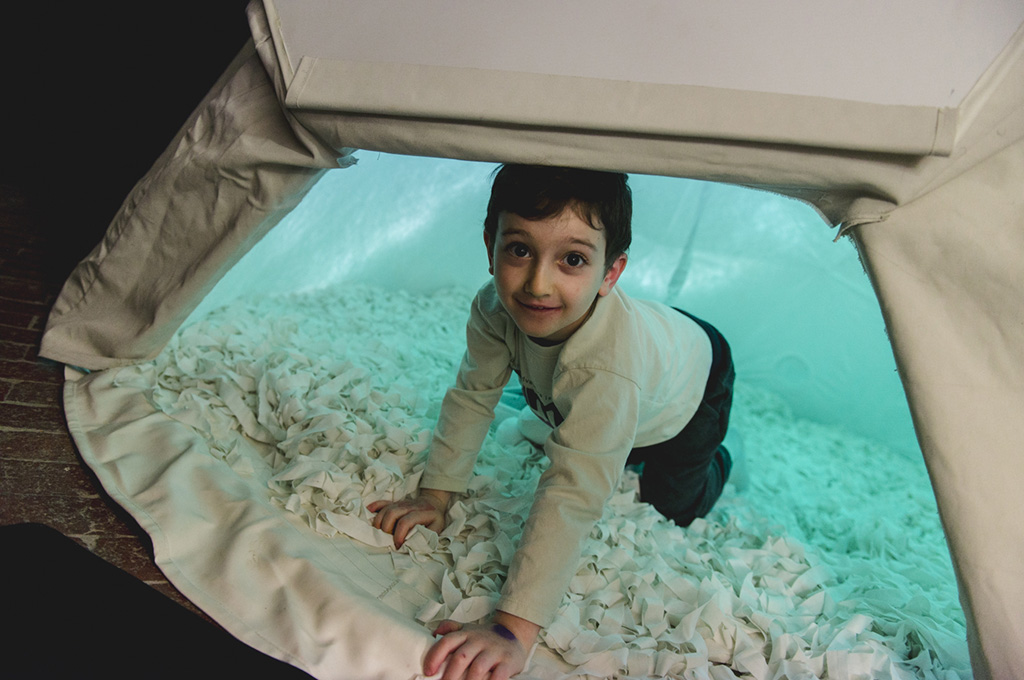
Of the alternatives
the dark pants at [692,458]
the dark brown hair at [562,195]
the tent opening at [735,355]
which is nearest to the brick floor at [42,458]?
the tent opening at [735,355]

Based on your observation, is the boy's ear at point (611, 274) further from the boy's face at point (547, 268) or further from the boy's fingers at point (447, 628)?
the boy's fingers at point (447, 628)

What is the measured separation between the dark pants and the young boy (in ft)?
0.60

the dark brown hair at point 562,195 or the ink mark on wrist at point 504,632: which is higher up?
the dark brown hair at point 562,195

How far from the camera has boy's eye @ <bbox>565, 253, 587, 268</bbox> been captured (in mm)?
986

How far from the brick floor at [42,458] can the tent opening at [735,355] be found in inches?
7.6

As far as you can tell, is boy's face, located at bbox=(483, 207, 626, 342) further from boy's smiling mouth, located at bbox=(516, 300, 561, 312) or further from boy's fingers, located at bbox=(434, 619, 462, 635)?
boy's fingers, located at bbox=(434, 619, 462, 635)

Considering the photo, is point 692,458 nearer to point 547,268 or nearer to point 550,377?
point 550,377

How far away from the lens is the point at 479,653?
880 millimetres

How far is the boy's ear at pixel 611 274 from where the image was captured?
1083 millimetres

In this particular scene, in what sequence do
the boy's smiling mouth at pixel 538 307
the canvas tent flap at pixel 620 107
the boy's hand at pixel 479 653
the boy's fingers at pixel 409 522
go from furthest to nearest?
the boy's fingers at pixel 409 522, the boy's smiling mouth at pixel 538 307, the boy's hand at pixel 479 653, the canvas tent flap at pixel 620 107

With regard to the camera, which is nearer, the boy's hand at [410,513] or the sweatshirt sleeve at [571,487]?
the sweatshirt sleeve at [571,487]

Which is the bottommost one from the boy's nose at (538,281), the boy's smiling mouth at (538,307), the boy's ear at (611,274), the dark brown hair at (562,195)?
the boy's smiling mouth at (538,307)

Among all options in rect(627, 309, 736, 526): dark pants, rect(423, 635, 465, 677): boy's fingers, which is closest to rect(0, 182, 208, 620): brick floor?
rect(423, 635, 465, 677): boy's fingers

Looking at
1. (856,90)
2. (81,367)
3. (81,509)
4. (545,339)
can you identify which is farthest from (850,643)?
(81,367)
